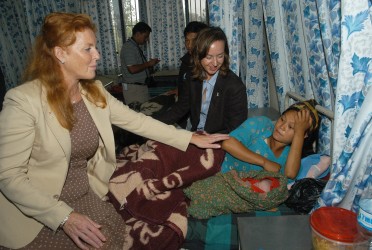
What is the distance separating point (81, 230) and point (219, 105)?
4.88ft

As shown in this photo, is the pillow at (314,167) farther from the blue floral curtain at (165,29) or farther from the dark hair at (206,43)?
the blue floral curtain at (165,29)

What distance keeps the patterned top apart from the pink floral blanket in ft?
0.34

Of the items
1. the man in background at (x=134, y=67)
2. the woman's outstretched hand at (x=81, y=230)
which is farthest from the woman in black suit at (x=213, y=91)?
the man in background at (x=134, y=67)

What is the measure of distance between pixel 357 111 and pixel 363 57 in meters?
0.25

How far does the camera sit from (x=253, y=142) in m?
2.10

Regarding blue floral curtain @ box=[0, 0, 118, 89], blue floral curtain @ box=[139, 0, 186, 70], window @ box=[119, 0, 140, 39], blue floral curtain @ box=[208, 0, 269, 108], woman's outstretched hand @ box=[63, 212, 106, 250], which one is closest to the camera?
woman's outstretched hand @ box=[63, 212, 106, 250]

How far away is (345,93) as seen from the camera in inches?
54.9

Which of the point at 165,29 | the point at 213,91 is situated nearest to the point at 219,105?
the point at 213,91

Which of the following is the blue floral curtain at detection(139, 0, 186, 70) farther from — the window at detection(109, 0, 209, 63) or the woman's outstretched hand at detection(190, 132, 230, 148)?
the woman's outstretched hand at detection(190, 132, 230, 148)

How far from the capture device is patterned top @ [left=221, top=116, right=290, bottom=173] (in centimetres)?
203

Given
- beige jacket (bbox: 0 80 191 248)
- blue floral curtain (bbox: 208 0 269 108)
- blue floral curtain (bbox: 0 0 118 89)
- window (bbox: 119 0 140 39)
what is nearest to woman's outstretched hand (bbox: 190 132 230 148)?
beige jacket (bbox: 0 80 191 248)

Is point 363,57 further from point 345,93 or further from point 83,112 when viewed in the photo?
point 83,112

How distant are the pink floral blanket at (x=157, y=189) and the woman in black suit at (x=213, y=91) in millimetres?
543

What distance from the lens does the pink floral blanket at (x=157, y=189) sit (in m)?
1.61
